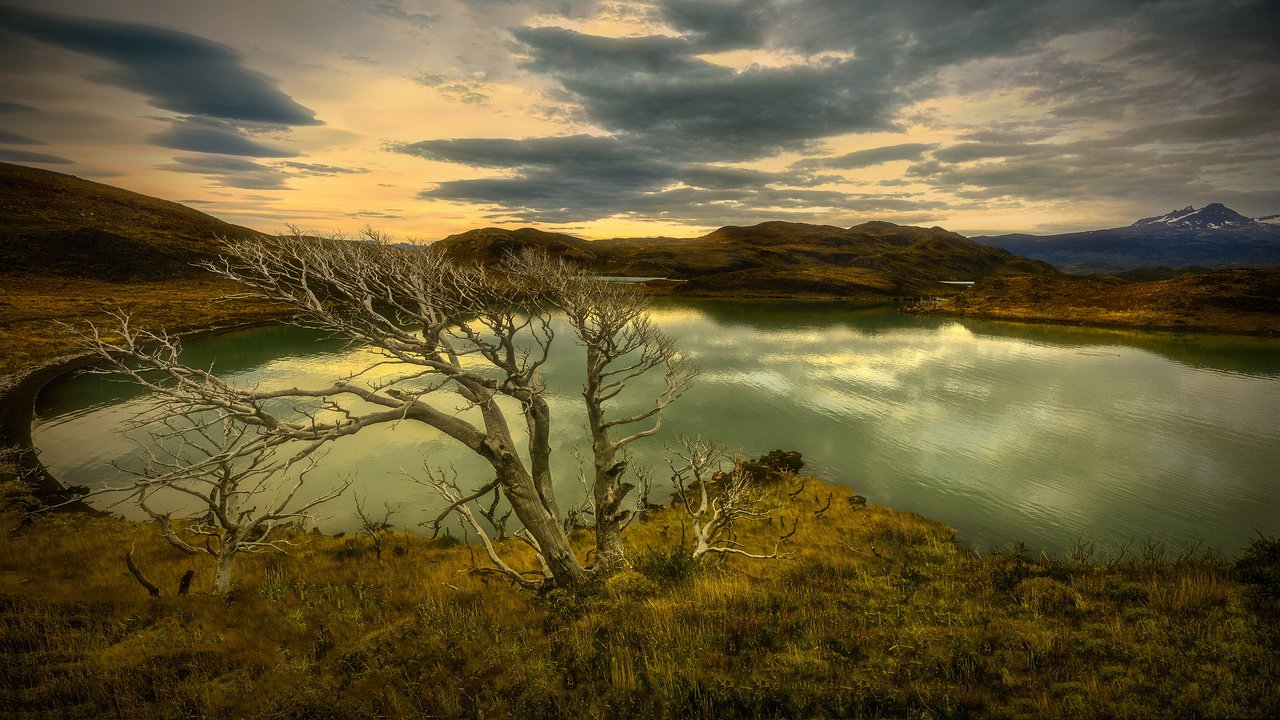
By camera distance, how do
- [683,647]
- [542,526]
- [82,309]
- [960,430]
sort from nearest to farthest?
[683,647]
[542,526]
[960,430]
[82,309]

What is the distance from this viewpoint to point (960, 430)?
31.5 m

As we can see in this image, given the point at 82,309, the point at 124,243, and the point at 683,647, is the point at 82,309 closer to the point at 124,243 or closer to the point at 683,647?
the point at 124,243

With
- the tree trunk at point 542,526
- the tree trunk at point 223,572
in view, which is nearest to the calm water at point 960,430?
the tree trunk at point 542,526

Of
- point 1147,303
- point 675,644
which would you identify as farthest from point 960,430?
point 1147,303

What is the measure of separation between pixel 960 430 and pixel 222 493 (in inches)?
1507

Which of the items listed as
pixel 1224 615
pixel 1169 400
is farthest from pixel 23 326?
pixel 1169 400

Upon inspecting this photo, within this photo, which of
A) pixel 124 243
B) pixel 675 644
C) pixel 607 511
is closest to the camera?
pixel 675 644

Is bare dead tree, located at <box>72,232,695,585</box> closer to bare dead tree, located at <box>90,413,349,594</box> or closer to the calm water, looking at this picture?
bare dead tree, located at <box>90,413,349,594</box>

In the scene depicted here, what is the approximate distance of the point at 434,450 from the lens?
27844 mm

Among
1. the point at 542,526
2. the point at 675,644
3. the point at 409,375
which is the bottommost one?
the point at 675,644

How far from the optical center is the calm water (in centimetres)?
2161

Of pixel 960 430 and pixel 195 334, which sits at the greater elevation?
pixel 195 334

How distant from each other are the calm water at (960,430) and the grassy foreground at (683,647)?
575 centimetres

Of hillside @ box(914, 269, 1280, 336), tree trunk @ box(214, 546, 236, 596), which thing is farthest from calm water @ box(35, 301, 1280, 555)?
hillside @ box(914, 269, 1280, 336)
